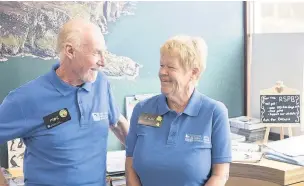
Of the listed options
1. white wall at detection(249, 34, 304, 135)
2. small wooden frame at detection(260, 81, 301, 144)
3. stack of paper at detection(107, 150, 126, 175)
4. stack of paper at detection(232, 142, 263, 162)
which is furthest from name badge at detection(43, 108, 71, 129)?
white wall at detection(249, 34, 304, 135)

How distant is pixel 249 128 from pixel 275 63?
1.83 feet

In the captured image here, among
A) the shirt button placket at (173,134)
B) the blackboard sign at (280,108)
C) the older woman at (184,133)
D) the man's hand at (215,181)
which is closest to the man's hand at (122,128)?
the older woman at (184,133)

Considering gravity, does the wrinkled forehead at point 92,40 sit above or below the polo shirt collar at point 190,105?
above

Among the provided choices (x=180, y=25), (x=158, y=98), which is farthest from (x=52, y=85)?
(x=180, y=25)

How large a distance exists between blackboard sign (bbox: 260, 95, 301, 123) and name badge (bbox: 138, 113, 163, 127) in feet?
3.75

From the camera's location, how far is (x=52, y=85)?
6.18ft

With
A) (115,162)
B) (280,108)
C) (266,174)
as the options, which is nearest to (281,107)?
(280,108)

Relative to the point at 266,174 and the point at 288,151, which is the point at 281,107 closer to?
the point at 288,151

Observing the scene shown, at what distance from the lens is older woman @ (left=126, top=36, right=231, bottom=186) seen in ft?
5.84

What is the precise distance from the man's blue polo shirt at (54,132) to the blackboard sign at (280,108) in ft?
4.22

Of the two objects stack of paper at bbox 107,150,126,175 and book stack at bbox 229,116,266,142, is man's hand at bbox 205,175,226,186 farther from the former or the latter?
book stack at bbox 229,116,266,142

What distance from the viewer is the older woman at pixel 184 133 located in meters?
1.78

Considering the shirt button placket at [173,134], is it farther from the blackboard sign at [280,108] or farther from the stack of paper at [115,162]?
the blackboard sign at [280,108]

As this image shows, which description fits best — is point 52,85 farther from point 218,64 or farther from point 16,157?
point 218,64
